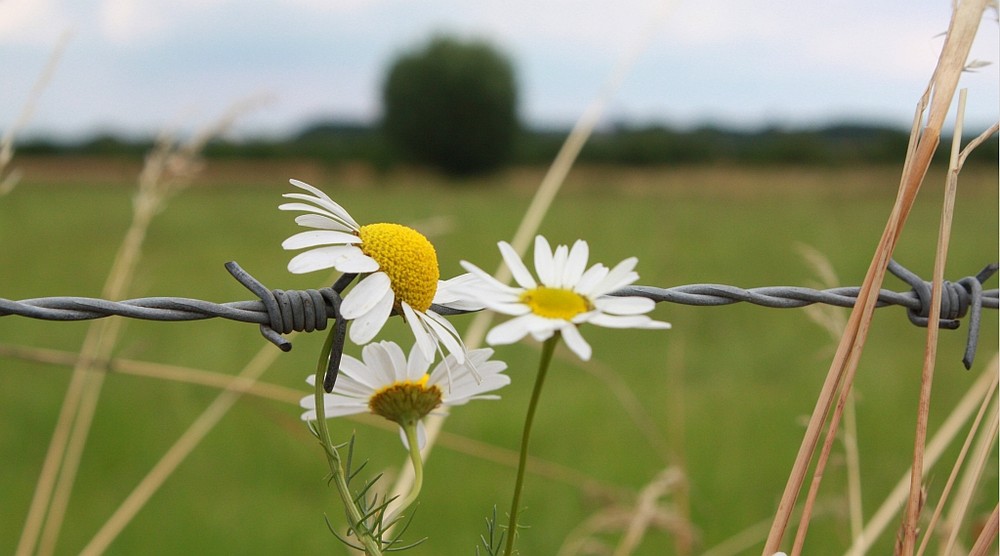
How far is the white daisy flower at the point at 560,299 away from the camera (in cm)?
30

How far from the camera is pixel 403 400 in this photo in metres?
0.38

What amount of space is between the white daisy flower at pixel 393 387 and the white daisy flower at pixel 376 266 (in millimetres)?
30

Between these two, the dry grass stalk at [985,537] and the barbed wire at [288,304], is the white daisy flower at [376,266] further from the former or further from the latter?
the dry grass stalk at [985,537]

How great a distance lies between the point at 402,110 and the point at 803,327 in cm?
1738

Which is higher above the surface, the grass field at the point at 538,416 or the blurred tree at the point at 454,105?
the blurred tree at the point at 454,105

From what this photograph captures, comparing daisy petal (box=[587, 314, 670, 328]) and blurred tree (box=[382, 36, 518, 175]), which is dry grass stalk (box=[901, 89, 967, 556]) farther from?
blurred tree (box=[382, 36, 518, 175])

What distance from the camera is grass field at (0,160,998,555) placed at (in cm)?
195

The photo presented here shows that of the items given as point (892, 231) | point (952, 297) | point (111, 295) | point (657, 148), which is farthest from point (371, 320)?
point (657, 148)

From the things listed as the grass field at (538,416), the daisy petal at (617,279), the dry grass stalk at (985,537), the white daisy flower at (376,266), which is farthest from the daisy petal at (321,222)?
the dry grass stalk at (985,537)

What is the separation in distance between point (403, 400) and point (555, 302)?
10 cm

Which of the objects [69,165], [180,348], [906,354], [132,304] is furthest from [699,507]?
[69,165]

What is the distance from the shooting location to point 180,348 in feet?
→ 13.6

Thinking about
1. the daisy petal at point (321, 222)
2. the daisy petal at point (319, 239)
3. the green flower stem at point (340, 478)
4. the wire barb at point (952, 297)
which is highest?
the wire barb at point (952, 297)

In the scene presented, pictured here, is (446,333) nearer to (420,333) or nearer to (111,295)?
(420,333)
